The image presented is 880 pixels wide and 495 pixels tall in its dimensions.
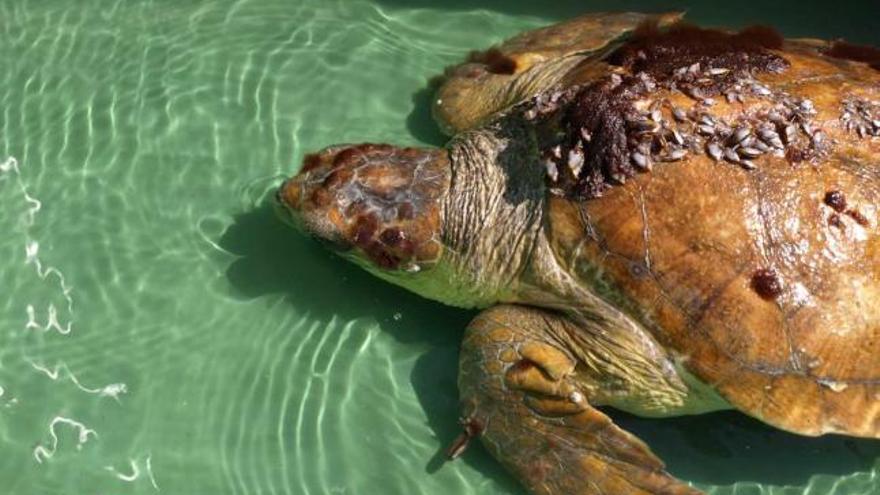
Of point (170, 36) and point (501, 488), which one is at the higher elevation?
point (170, 36)

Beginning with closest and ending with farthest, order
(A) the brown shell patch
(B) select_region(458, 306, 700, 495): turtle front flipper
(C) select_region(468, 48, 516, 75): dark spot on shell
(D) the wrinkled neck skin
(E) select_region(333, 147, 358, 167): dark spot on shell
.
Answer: (A) the brown shell patch, (B) select_region(458, 306, 700, 495): turtle front flipper, (D) the wrinkled neck skin, (E) select_region(333, 147, 358, 167): dark spot on shell, (C) select_region(468, 48, 516, 75): dark spot on shell

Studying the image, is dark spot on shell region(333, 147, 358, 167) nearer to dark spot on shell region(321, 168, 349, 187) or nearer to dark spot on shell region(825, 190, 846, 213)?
dark spot on shell region(321, 168, 349, 187)

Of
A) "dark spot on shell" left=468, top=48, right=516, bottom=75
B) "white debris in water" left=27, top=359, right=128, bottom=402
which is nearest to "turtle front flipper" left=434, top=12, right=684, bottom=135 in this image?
"dark spot on shell" left=468, top=48, right=516, bottom=75

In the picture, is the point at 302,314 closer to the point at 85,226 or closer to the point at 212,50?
the point at 85,226

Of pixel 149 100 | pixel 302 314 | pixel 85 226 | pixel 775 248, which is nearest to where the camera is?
pixel 775 248

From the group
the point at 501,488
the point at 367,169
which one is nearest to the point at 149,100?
the point at 367,169

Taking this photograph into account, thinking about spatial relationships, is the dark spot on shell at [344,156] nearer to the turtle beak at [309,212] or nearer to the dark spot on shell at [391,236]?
the turtle beak at [309,212]

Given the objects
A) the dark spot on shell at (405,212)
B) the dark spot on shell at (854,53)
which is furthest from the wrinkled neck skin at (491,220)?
the dark spot on shell at (854,53)
